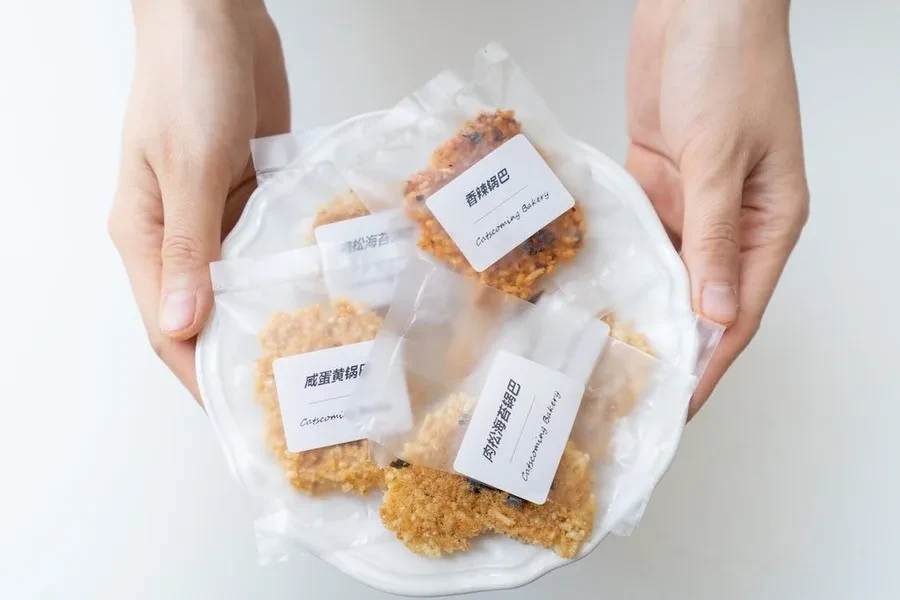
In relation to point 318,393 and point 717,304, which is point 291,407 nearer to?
point 318,393

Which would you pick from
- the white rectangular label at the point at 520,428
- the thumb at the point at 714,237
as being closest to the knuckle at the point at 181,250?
the white rectangular label at the point at 520,428

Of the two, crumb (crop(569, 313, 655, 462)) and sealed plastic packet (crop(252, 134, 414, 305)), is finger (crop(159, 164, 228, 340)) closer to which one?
sealed plastic packet (crop(252, 134, 414, 305))

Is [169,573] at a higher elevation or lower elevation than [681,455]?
lower

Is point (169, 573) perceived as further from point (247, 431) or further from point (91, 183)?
point (91, 183)

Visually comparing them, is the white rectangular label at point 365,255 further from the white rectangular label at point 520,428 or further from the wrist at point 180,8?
the wrist at point 180,8

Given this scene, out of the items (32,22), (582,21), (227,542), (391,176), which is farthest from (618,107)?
(32,22)

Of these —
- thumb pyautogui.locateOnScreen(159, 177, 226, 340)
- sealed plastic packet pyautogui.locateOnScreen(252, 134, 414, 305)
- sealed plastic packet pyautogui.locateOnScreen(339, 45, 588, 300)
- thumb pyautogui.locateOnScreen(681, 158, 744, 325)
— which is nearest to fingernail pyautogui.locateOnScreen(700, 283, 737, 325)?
thumb pyautogui.locateOnScreen(681, 158, 744, 325)
